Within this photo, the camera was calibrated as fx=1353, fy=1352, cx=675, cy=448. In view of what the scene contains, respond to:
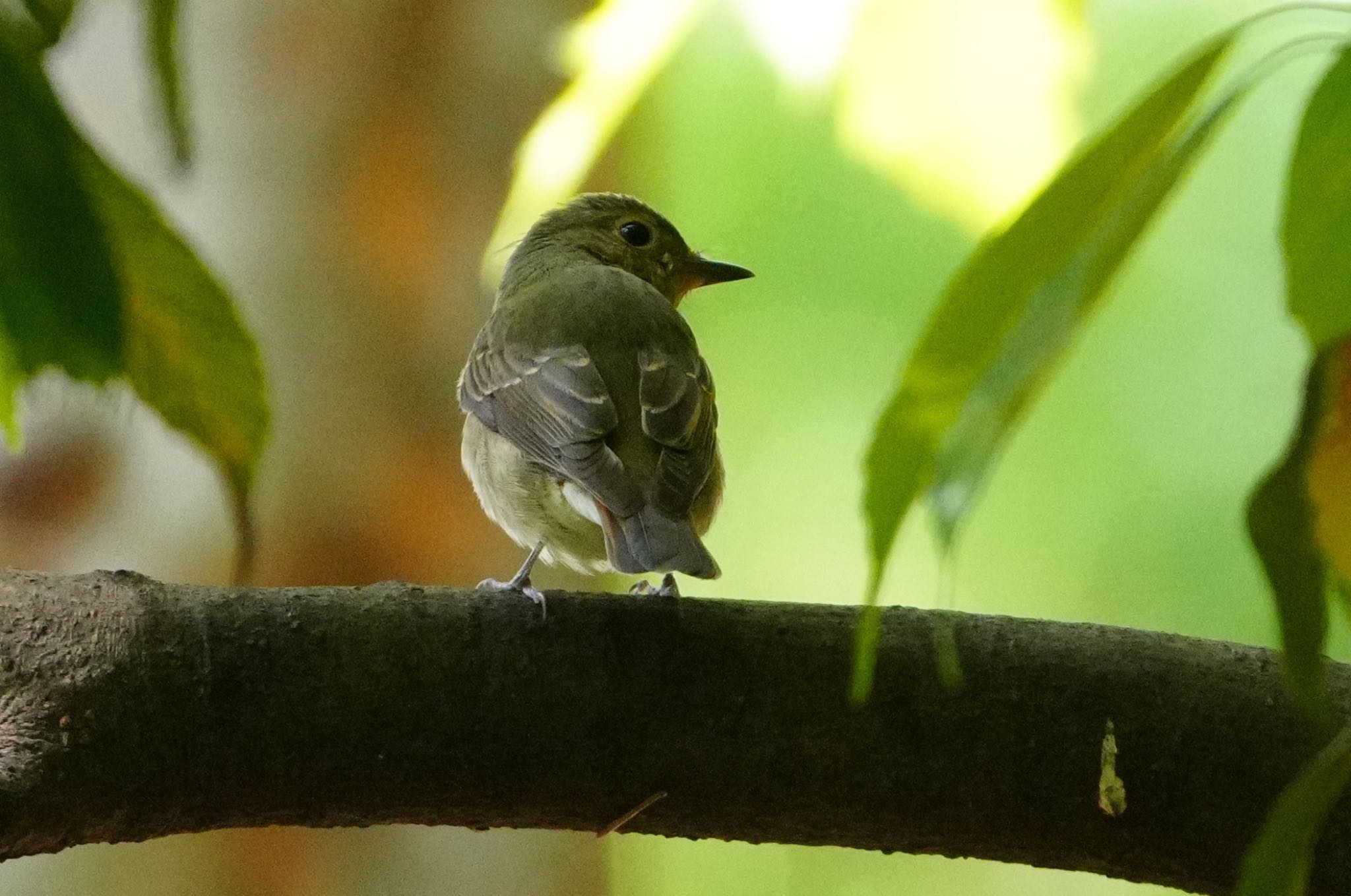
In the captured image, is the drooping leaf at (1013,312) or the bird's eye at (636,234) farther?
the bird's eye at (636,234)

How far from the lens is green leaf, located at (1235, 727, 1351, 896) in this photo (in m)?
0.58

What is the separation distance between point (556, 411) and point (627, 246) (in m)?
1.10

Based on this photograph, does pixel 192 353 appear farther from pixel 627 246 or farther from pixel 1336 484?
pixel 627 246

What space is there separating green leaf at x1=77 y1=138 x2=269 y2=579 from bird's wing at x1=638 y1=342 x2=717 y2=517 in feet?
4.96

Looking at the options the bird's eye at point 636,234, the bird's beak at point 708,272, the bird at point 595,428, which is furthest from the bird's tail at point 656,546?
the bird's eye at point 636,234

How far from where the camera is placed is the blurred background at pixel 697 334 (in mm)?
3680

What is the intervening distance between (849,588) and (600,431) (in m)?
1.90

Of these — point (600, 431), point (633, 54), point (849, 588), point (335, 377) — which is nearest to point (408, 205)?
point (335, 377)

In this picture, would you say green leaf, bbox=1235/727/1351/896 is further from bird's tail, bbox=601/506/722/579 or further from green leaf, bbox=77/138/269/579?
bird's tail, bbox=601/506/722/579

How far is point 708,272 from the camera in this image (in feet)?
11.0

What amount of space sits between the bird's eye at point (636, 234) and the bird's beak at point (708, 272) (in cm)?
14

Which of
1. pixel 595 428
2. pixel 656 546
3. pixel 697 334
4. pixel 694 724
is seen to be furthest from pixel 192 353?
pixel 697 334

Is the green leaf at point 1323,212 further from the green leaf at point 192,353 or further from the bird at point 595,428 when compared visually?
the bird at point 595,428

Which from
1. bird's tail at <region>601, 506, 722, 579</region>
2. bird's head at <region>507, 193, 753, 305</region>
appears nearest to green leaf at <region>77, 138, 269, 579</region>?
bird's tail at <region>601, 506, 722, 579</region>
